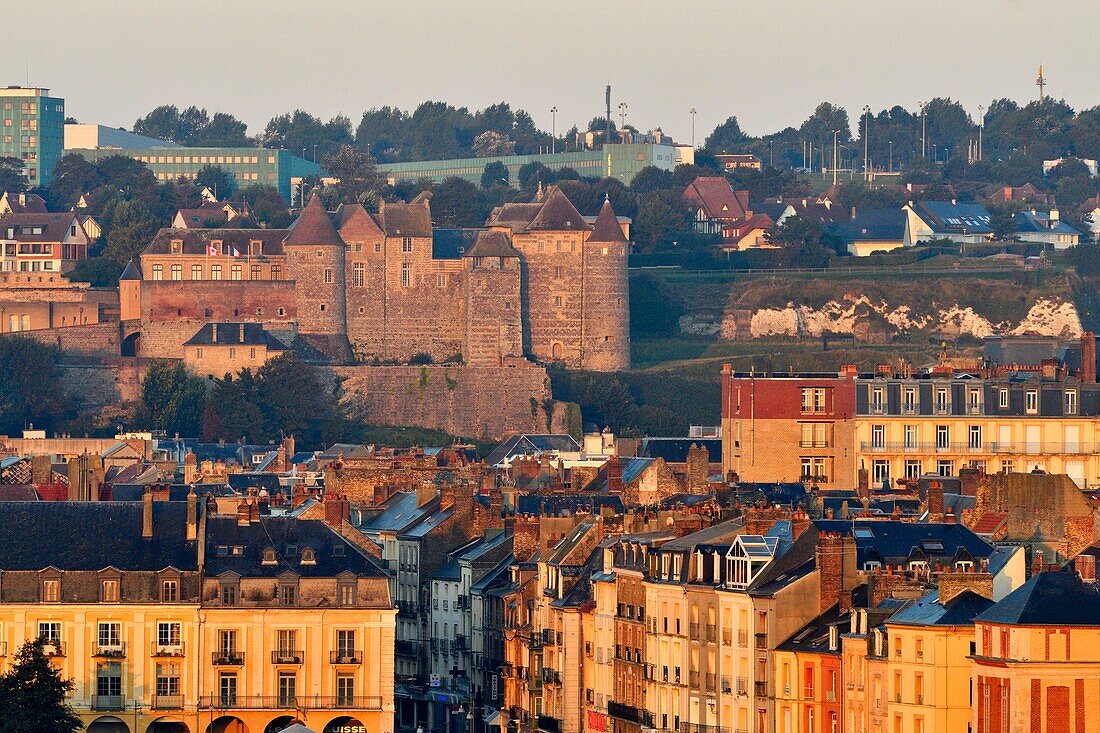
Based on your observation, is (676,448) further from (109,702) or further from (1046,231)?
(1046,231)

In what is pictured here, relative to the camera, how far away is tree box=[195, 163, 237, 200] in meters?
148

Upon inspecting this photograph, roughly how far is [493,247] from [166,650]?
209 feet

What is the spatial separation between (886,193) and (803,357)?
3785 centimetres

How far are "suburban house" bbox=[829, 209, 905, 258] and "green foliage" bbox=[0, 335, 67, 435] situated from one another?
40.5 m

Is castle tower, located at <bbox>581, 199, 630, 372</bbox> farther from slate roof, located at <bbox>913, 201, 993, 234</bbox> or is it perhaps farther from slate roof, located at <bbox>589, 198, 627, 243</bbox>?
slate roof, located at <bbox>913, 201, 993, 234</bbox>

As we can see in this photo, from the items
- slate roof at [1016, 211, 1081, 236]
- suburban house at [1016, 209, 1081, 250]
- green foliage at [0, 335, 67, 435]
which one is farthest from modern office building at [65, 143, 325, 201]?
green foliage at [0, 335, 67, 435]

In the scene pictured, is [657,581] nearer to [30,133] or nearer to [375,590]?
[375,590]

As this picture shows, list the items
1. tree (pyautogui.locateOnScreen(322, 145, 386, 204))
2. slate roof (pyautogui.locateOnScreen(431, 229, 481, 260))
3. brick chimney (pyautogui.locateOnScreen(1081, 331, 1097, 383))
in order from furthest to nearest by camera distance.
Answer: tree (pyautogui.locateOnScreen(322, 145, 386, 204)) < slate roof (pyautogui.locateOnScreen(431, 229, 481, 260)) < brick chimney (pyautogui.locateOnScreen(1081, 331, 1097, 383))

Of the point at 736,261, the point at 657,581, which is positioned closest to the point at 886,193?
the point at 736,261

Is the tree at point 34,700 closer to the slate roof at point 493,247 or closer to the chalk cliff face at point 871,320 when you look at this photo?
the slate roof at point 493,247

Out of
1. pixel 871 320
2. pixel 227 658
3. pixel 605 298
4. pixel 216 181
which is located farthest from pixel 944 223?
pixel 227 658

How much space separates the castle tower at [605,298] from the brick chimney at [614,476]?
141 feet

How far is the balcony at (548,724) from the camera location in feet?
151

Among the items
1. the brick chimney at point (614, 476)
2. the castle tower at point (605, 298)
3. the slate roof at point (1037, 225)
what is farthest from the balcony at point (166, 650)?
the slate roof at point (1037, 225)
